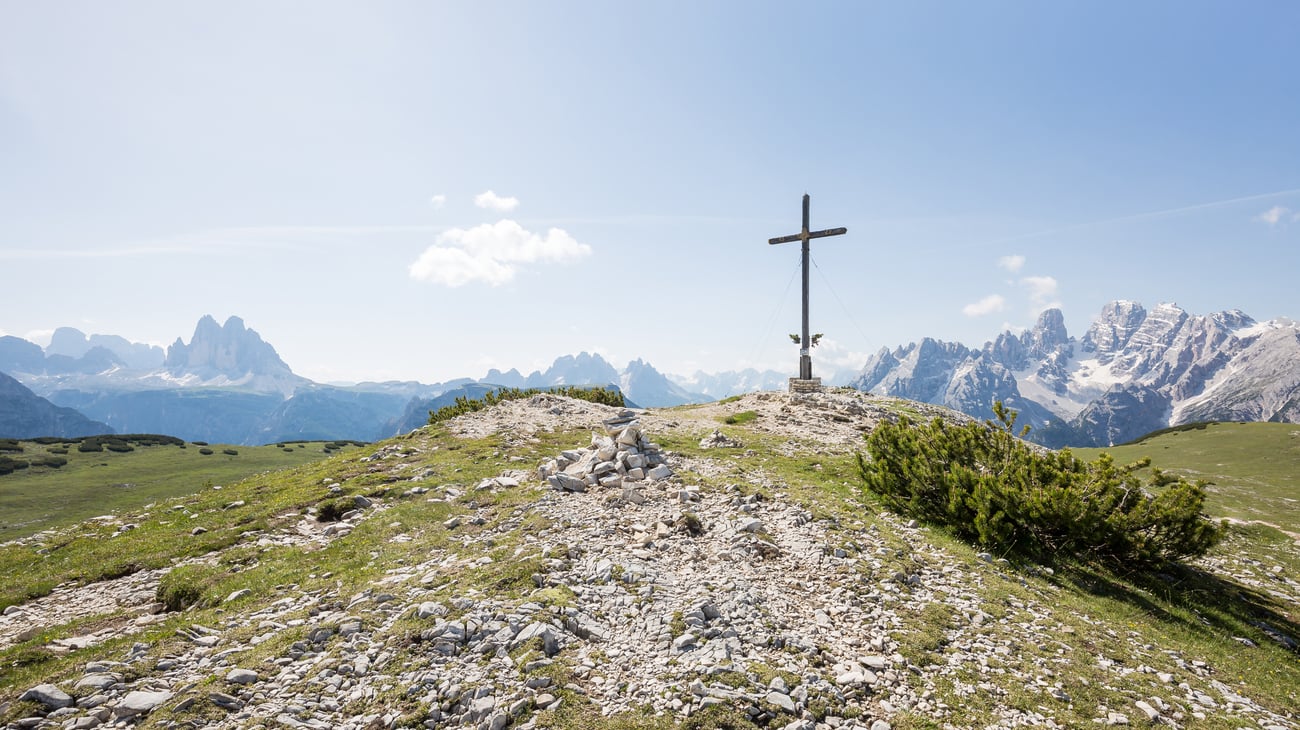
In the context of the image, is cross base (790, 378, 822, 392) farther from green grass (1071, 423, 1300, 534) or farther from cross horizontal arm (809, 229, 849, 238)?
green grass (1071, 423, 1300, 534)

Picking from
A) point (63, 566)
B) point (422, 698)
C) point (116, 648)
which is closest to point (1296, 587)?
point (422, 698)

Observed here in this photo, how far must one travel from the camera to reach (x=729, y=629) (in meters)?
10.0

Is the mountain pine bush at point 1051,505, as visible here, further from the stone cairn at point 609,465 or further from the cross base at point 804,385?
the cross base at point 804,385

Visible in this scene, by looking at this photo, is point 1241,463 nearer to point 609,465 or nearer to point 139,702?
point 609,465

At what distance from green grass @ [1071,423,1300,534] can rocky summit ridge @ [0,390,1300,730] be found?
13987mm

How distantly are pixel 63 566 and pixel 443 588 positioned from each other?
1435 centimetres

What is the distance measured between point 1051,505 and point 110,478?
10819 centimetres

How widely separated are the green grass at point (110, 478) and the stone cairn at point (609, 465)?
32618 mm

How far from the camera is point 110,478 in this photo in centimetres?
7294

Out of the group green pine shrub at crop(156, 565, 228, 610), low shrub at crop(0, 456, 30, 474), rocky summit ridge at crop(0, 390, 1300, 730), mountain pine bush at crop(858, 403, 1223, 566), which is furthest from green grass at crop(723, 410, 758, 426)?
low shrub at crop(0, 456, 30, 474)

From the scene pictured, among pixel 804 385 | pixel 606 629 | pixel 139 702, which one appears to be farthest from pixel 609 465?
pixel 804 385

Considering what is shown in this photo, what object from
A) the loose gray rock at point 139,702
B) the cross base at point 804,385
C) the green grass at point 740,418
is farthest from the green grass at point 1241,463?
the loose gray rock at point 139,702

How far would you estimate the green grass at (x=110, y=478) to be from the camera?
53812 mm

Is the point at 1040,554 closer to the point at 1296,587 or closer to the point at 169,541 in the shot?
the point at 1296,587
